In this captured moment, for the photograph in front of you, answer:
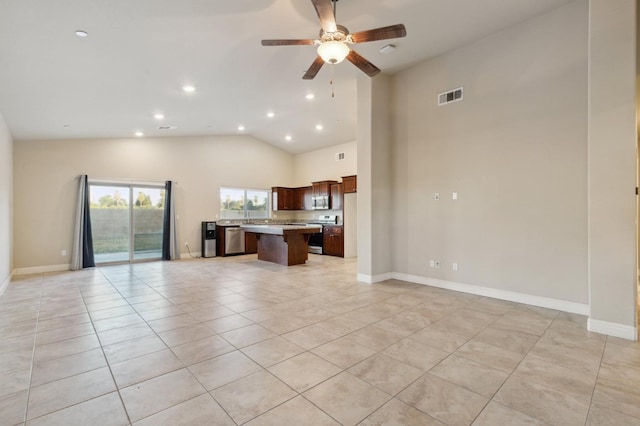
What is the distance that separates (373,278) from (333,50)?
3734 millimetres

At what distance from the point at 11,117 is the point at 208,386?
19.8ft

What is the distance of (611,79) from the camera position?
310 cm

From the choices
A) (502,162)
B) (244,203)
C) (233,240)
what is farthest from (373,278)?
(244,203)

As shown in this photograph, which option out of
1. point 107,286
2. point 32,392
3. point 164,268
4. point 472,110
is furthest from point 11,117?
point 472,110

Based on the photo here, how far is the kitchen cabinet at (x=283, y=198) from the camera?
1045cm

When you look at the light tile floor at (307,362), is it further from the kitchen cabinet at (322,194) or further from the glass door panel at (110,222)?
the kitchen cabinet at (322,194)

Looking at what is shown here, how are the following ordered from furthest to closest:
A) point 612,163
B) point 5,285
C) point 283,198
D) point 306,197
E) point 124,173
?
point 283,198, point 306,197, point 124,173, point 5,285, point 612,163

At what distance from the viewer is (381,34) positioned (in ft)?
9.52

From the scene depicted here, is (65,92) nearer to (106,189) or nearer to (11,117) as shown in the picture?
(11,117)

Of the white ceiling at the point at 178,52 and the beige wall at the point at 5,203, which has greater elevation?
the white ceiling at the point at 178,52

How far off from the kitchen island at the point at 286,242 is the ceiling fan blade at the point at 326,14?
4.52 metres

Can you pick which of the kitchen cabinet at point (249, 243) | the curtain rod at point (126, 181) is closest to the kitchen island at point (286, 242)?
the kitchen cabinet at point (249, 243)

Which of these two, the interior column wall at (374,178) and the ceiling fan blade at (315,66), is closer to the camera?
the ceiling fan blade at (315,66)

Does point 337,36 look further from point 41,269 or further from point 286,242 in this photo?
point 41,269
